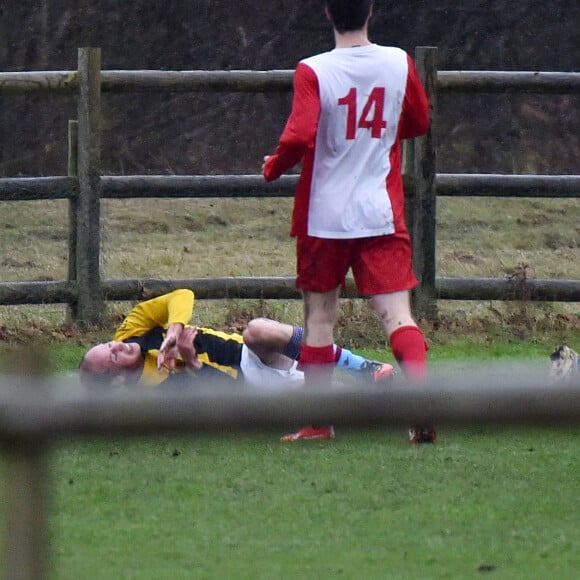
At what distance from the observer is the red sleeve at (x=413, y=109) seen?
200 inches

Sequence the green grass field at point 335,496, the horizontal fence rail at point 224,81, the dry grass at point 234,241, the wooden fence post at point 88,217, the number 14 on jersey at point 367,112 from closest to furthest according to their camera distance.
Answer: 1. the green grass field at point 335,496
2. the number 14 on jersey at point 367,112
3. the horizontal fence rail at point 224,81
4. the wooden fence post at point 88,217
5. the dry grass at point 234,241

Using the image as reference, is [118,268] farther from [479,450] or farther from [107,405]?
[107,405]

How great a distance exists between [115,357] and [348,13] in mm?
1673

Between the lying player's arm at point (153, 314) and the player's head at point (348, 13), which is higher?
the player's head at point (348, 13)

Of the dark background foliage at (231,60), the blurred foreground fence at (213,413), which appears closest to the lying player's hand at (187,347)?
the blurred foreground fence at (213,413)

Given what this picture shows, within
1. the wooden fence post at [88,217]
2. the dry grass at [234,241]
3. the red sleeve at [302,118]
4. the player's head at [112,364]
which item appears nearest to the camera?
the red sleeve at [302,118]

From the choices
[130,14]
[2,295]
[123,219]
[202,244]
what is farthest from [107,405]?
[130,14]

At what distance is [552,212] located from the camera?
13.9 m

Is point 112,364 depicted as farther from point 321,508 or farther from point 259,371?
point 321,508

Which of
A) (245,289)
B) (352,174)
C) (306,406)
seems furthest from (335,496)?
(245,289)

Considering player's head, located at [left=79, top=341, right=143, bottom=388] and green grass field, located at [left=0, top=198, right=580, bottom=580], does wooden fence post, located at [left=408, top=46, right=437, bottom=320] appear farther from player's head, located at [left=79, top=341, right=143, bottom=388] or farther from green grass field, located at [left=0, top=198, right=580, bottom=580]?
player's head, located at [left=79, top=341, right=143, bottom=388]

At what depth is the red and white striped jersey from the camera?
16.1 feet

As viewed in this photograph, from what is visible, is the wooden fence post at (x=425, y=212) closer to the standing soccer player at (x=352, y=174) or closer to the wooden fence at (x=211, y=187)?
the wooden fence at (x=211, y=187)

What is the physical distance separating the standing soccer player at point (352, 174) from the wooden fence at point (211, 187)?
2.56m
